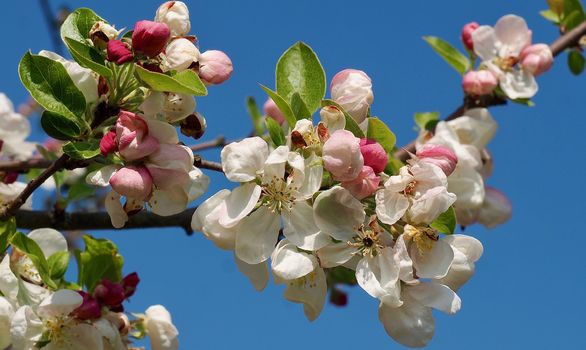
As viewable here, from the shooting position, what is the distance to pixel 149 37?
147 cm

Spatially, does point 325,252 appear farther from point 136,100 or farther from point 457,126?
point 457,126

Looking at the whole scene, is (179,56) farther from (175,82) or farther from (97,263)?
(97,263)

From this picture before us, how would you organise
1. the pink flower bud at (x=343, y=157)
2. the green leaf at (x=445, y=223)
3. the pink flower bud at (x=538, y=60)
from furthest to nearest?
the pink flower bud at (x=538, y=60) → the green leaf at (x=445, y=223) → the pink flower bud at (x=343, y=157)

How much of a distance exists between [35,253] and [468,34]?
157 centimetres

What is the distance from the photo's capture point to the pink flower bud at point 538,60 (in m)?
2.69

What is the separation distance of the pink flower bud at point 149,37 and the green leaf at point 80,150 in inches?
8.0

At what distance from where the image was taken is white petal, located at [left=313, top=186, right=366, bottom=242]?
1443mm

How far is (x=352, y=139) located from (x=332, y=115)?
0.36ft

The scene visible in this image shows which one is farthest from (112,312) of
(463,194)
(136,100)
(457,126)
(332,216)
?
(457,126)

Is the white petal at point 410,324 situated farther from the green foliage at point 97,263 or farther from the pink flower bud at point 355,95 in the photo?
the green foliage at point 97,263

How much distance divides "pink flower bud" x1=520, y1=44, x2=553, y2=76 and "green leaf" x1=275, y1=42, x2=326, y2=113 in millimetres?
1270

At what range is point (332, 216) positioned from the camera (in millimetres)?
1450

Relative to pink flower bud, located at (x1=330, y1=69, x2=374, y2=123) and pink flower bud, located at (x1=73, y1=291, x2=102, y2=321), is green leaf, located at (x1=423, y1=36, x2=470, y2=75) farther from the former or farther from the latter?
pink flower bud, located at (x1=73, y1=291, x2=102, y2=321)

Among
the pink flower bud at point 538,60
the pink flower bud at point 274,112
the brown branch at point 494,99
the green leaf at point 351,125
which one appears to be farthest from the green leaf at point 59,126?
the pink flower bud at point 538,60
